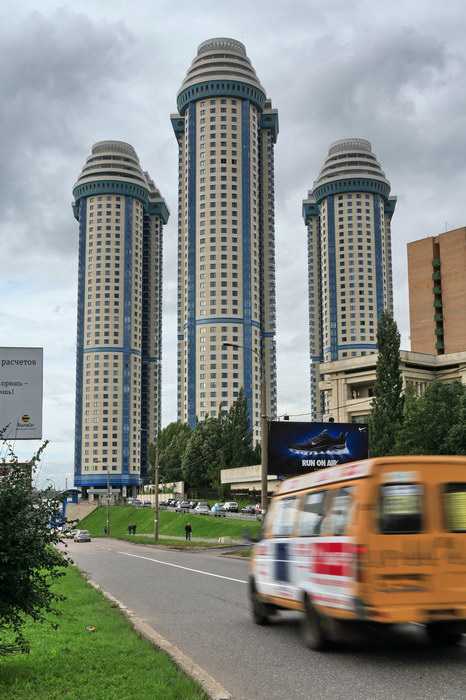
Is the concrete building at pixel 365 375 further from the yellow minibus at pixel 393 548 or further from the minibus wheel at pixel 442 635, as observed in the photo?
the yellow minibus at pixel 393 548

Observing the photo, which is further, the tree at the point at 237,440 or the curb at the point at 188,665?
the tree at the point at 237,440

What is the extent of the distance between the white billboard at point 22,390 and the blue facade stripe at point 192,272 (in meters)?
139

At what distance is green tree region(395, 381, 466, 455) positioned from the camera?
66.2 m

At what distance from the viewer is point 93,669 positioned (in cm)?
904

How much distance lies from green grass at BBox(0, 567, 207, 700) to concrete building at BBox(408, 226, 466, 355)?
105341 millimetres

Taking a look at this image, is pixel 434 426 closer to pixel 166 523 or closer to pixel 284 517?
pixel 166 523

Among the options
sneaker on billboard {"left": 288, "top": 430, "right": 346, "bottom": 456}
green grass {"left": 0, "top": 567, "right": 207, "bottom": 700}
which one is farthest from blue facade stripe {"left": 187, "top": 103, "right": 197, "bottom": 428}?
green grass {"left": 0, "top": 567, "right": 207, "bottom": 700}

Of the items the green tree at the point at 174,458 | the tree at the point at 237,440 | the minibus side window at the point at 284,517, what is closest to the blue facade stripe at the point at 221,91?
the green tree at the point at 174,458

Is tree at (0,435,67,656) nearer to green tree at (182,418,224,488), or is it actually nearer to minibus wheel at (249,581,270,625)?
minibus wheel at (249,581,270,625)

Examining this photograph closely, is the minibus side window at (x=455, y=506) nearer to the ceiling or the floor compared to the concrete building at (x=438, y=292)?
nearer to the floor

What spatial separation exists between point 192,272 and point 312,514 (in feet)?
542

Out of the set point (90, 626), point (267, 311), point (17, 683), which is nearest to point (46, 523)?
point (17, 683)

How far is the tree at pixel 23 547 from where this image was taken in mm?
8406

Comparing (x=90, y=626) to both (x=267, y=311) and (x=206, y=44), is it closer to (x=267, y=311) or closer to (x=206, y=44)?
(x=267, y=311)
